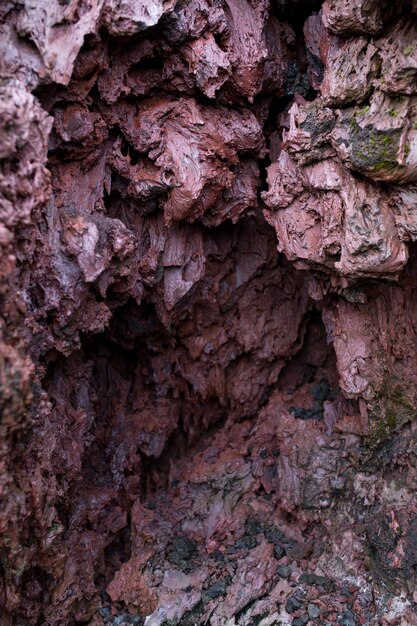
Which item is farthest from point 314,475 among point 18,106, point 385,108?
point 18,106

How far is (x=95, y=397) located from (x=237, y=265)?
2105mm

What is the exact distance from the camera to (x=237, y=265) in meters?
6.33

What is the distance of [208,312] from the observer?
20.8 feet

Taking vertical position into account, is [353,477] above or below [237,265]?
below

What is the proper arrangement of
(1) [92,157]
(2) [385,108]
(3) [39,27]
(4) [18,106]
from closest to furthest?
(4) [18,106] < (3) [39,27] < (2) [385,108] < (1) [92,157]

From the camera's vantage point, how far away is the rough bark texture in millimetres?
4367

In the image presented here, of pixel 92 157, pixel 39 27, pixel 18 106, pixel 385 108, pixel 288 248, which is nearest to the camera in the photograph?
pixel 18 106

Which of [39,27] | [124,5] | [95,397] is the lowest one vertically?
[95,397]

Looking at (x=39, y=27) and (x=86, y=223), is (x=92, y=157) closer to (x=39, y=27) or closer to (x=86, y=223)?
(x=86, y=223)

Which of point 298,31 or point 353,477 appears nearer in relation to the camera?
point 298,31

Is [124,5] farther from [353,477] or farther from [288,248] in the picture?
[353,477]

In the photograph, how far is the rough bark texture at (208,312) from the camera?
437cm

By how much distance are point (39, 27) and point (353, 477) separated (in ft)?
16.3

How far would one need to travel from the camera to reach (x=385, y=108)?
14.5 ft
